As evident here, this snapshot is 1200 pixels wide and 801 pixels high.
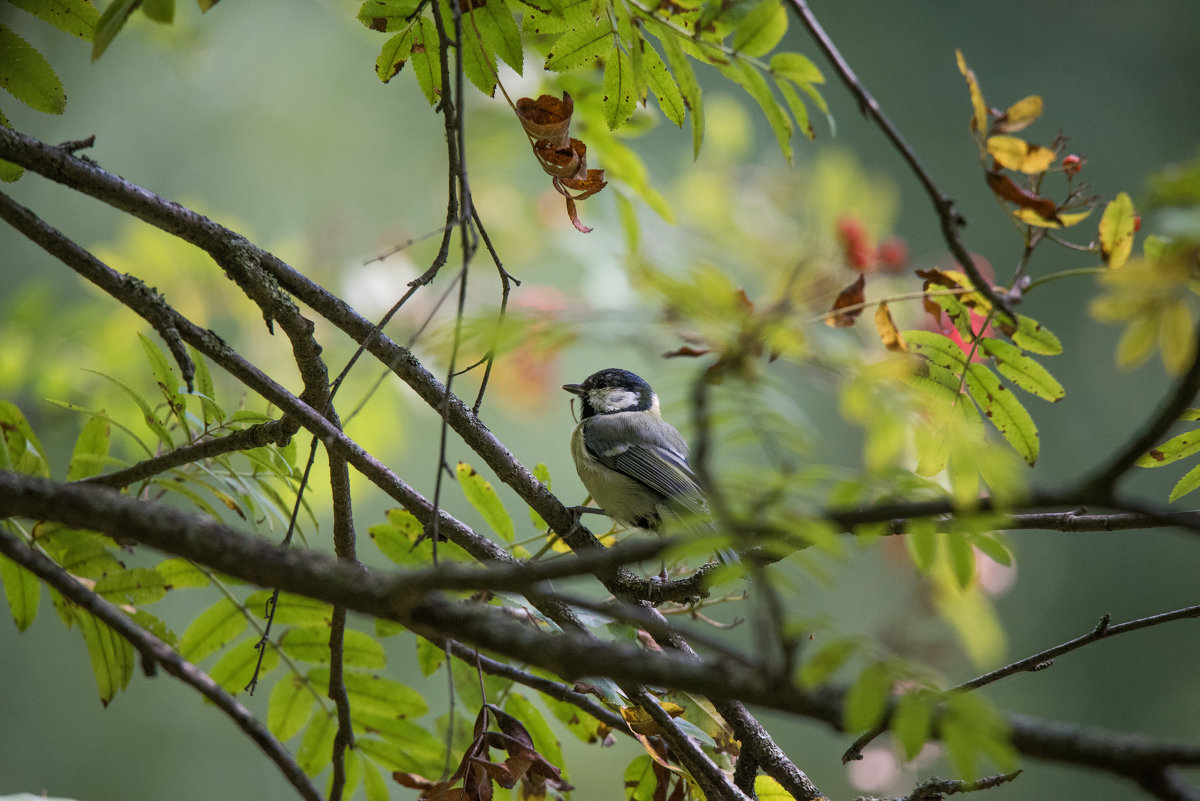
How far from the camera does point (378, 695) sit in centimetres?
171

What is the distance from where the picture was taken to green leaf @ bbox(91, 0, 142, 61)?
1039 millimetres

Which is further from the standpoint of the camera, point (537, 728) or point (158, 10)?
point (537, 728)

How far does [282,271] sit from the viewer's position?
1.58 m

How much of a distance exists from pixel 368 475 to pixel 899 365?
0.84 m

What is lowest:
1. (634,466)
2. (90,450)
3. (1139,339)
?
(90,450)

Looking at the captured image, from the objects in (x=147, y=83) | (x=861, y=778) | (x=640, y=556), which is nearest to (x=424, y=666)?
(x=640, y=556)

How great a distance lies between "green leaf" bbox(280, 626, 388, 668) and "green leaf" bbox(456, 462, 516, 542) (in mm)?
353

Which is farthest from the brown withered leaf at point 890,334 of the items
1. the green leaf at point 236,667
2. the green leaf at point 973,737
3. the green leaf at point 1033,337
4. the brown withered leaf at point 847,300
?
the green leaf at point 236,667

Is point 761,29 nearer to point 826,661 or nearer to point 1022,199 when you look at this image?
point 1022,199

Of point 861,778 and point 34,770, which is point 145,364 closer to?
point 861,778

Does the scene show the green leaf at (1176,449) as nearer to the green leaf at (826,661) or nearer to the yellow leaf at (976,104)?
the yellow leaf at (976,104)

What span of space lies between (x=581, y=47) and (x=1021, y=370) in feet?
3.11

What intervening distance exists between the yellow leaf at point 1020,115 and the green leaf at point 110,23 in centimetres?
129

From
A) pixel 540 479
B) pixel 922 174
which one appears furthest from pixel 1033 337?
pixel 540 479
